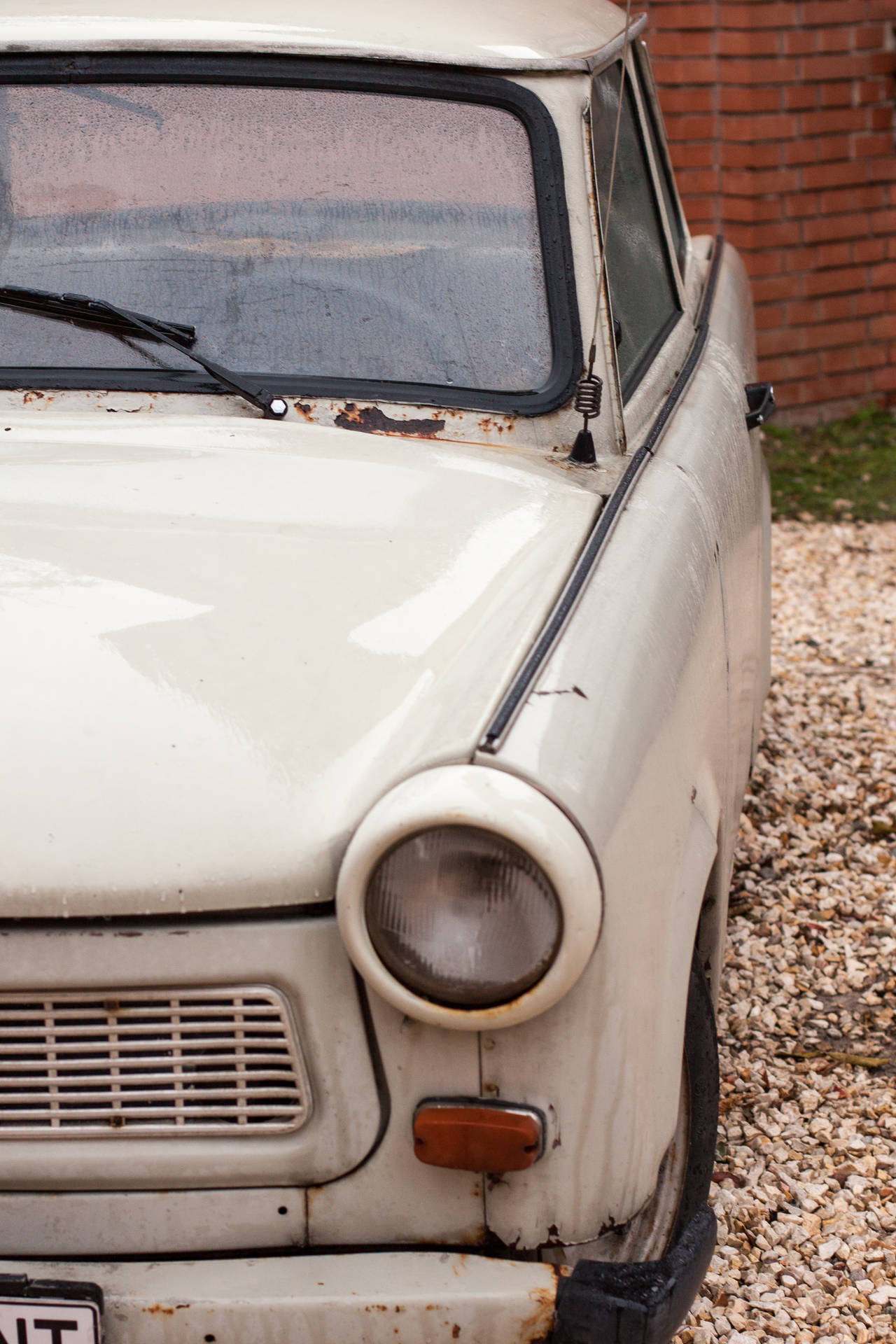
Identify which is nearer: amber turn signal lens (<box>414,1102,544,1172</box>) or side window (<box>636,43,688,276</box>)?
amber turn signal lens (<box>414,1102,544,1172</box>)

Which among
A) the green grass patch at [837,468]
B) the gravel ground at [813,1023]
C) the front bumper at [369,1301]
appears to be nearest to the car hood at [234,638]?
the front bumper at [369,1301]

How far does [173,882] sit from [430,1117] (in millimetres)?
370

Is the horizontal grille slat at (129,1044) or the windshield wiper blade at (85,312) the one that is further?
the windshield wiper blade at (85,312)

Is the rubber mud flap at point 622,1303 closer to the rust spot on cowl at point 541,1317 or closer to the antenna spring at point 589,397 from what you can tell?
the rust spot on cowl at point 541,1317

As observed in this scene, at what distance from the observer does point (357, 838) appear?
4.72 ft

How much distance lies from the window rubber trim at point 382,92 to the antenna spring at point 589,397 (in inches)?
1.6

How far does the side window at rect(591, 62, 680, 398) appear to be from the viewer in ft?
8.55

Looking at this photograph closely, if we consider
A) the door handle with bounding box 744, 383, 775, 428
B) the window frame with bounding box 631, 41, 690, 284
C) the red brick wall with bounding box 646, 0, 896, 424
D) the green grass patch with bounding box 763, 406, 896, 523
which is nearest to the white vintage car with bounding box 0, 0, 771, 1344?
the door handle with bounding box 744, 383, 775, 428

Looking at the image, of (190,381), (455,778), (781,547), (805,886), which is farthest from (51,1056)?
(781,547)

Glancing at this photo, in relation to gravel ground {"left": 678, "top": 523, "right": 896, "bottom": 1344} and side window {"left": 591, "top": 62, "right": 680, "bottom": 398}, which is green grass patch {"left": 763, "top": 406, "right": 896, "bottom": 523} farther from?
side window {"left": 591, "top": 62, "right": 680, "bottom": 398}

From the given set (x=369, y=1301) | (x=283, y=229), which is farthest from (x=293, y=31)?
(x=369, y=1301)

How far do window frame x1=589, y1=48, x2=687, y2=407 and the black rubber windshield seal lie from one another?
78 mm

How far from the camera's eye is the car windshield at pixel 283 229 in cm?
240

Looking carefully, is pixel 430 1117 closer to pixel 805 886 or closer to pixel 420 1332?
pixel 420 1332
